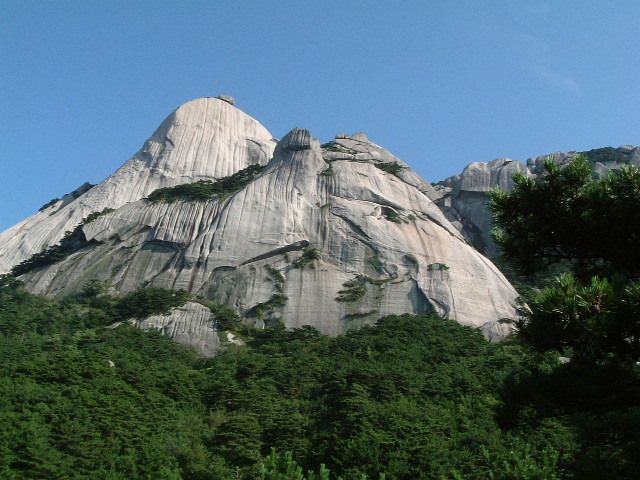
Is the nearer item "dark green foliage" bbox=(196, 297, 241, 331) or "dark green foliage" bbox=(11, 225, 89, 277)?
"dark green foliage" bbox=(196, 297, 241, 331)

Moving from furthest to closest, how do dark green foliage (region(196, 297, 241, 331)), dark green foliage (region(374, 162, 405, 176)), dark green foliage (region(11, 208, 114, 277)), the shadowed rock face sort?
dark green foliage (region(374, 162, 405, 176)) → dark green foliage (region(11, 208, 114, 277)) → the shadowed rock face → dark green foliage (region(196, 297, 241, 331))

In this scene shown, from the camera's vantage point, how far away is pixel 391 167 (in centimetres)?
5444

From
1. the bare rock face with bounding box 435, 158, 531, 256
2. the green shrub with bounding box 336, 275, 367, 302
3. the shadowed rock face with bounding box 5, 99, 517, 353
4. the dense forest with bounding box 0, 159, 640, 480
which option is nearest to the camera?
the dense forest with bounding box 0, 159, 640, 480

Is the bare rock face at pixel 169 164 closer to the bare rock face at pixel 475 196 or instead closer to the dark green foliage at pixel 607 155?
the bare rock face at pixel 475 196

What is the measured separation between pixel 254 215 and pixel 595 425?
125ft

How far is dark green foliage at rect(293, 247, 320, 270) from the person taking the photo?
141 feet

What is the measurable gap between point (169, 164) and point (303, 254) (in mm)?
20341

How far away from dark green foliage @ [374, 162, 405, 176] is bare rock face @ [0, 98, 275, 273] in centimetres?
1314

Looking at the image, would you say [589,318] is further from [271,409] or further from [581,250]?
[271,409]

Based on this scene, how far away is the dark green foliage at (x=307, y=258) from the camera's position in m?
43.1

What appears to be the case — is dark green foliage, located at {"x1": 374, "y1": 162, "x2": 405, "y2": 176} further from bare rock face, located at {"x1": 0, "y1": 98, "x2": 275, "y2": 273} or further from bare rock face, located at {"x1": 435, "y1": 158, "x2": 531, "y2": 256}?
bare rock face, located at {"x1": 0, "y1": 98, "x2": 275, "y2": 273}

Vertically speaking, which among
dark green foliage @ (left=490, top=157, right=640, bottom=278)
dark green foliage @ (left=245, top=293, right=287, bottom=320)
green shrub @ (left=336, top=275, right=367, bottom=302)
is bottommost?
dark green foliage @ (left=490, top=157, right=640, bottom=278)

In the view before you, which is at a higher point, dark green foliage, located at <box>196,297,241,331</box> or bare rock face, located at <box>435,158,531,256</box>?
bare rock face, located at <box>435,158,531,256</box>

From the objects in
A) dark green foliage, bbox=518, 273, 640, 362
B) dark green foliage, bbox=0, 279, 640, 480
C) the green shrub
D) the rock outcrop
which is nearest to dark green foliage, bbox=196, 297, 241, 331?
dark green foliage, bbox=0, 279, 640, 480
